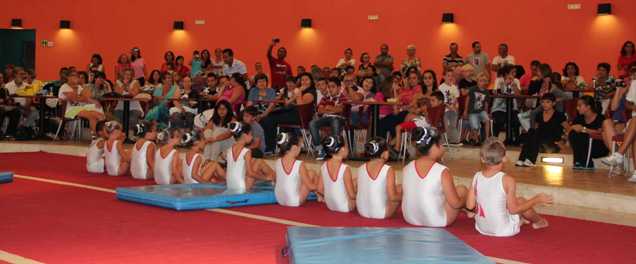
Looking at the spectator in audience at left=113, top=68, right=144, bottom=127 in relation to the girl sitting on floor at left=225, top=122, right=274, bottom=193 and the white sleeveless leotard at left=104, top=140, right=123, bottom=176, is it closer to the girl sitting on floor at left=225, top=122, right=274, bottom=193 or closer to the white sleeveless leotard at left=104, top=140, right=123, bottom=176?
the white sleeveless leotard at left=104, top=140, right=123, bottom=176

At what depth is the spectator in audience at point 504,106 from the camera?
1333 centimetres

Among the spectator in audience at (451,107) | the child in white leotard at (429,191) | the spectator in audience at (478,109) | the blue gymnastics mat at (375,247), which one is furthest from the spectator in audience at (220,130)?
the blue gymnastics mat at (375,247)

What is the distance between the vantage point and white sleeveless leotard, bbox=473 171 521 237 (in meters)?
6.97

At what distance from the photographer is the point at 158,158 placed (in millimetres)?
10586

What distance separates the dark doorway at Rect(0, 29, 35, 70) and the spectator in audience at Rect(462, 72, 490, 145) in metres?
17.1

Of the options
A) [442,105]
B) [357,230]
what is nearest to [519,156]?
[442,105]

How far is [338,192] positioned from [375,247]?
2.67 metres

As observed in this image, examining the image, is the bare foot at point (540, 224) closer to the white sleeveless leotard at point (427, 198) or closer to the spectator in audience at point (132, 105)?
the white sleeveless leotard at point (427, 198)

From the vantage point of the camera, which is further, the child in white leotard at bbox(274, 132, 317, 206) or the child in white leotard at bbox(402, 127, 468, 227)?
the child in white leotard at bbox(274, 132, 317, 206)

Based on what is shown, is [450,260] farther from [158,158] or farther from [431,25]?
[431,25]

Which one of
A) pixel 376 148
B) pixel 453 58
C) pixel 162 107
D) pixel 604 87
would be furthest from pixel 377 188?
pixel 453 58

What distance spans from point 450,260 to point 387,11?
1434 centimetres

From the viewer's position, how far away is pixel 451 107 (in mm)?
12938

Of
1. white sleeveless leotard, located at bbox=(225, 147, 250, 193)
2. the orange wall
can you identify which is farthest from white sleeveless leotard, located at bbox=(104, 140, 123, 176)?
the orange wall
